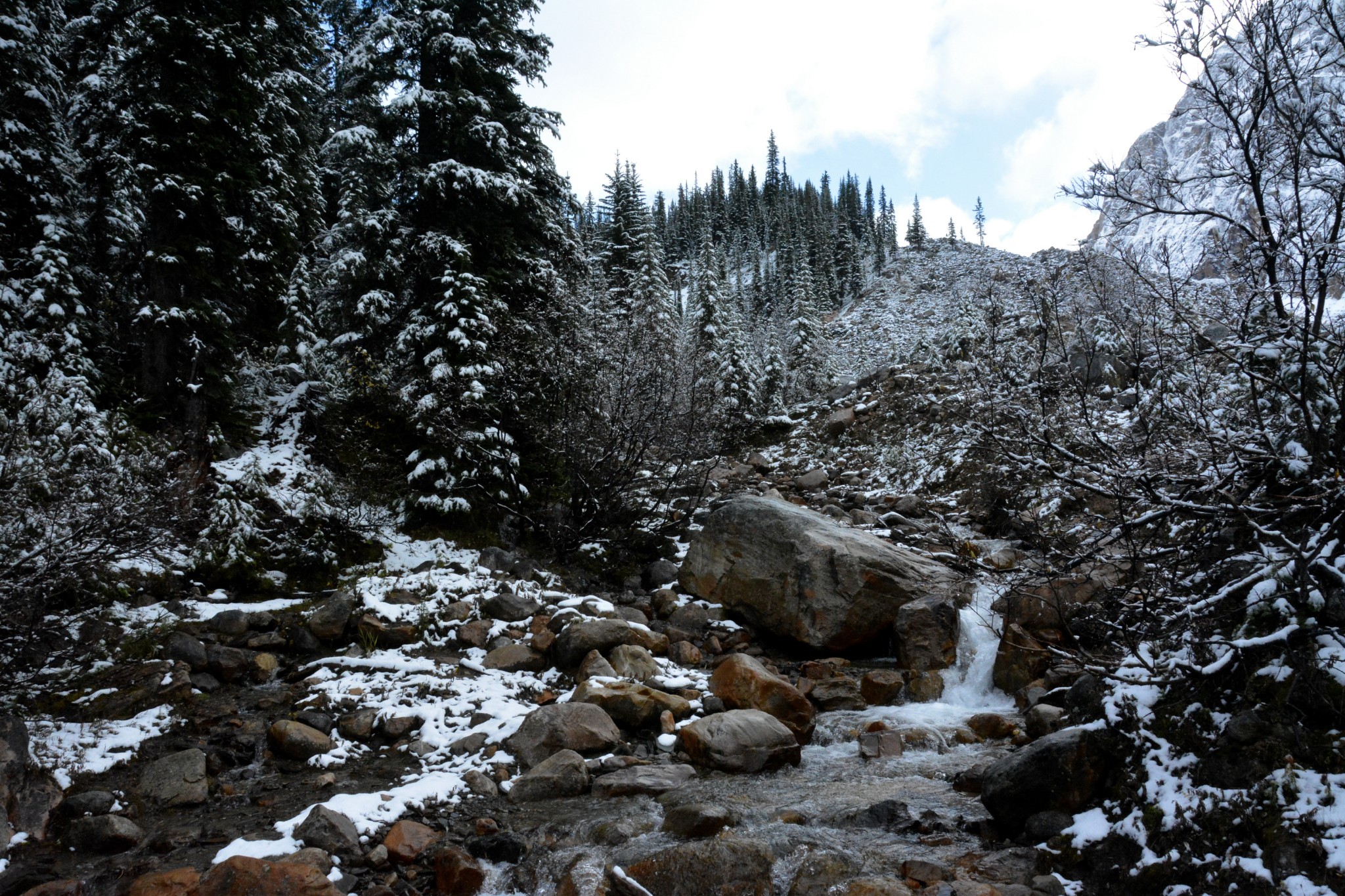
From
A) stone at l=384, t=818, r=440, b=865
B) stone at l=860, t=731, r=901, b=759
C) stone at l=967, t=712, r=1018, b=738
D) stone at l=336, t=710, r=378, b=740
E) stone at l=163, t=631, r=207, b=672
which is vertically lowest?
stone at l=860, t=731, r=901, b=759

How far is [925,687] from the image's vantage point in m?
9.02

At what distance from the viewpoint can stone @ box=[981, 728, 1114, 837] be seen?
16.1 ft

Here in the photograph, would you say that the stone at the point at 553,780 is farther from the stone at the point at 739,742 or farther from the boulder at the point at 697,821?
the stone at the point at 739,742

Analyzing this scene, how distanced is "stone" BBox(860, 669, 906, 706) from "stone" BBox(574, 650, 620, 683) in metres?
3.36

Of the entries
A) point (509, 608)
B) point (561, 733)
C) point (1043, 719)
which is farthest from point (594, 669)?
point (1043, 719)

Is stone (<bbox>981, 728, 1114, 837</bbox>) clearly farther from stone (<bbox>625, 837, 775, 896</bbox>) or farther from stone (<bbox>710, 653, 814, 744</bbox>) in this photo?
stone (<bbox>710, 653, 814, 744</bbox>)

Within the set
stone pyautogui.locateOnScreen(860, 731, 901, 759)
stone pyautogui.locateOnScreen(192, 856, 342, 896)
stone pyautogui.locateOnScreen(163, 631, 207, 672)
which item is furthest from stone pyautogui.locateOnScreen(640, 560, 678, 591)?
stone pyautogui.locateOnScreen(192, 856, 342, 896)

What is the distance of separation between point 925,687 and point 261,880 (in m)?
7.63

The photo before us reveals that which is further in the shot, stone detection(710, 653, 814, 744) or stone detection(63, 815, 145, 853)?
stone detection(710, 653, 814, 744)

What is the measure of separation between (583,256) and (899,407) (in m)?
13.5

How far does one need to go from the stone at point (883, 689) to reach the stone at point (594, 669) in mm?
3360

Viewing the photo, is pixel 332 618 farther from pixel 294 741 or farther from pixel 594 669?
pixel 594 669

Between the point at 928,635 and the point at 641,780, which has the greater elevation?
the point at 928,635

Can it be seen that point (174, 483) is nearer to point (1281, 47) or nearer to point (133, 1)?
point (133, 1)
